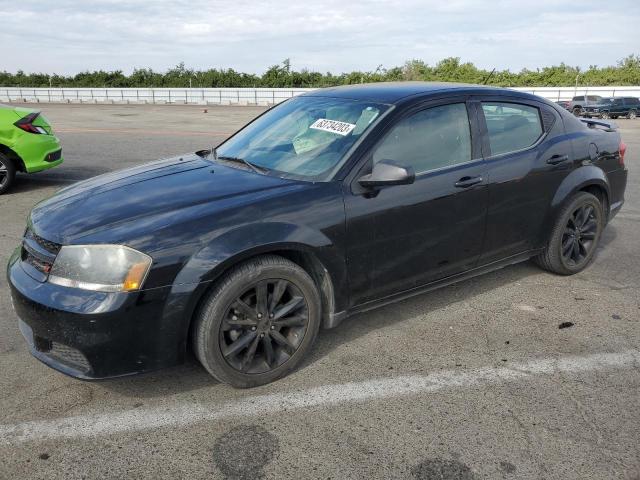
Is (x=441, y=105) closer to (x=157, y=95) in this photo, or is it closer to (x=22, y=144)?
(x=22, y=144)

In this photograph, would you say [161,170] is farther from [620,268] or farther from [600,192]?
[620,268]

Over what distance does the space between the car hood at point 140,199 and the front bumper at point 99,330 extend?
290 millimetres

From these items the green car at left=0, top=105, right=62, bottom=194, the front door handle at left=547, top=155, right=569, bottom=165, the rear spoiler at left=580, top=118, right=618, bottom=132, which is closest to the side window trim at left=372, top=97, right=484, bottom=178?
the front door handle at left=547, top=155, right=569, bottom=165

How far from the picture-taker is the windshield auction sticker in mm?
3656

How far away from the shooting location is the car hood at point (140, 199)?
2.92 meters

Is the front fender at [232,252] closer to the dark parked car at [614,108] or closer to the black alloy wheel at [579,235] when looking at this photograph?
the black alloy wheel at [579,235]

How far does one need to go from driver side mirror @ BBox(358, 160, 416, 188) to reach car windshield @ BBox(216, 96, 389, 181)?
234 millimetres

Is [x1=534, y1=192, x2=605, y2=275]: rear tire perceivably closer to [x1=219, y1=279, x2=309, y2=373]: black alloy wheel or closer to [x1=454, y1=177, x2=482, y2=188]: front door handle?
[x1=454, y1=177, x2=482, y2=188]: front door handle

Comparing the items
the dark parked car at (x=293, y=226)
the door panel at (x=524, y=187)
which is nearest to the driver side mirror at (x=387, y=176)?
the dark parked car at (x=293, y=226)

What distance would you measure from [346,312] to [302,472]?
46.5 inches

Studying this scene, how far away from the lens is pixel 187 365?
3.43m

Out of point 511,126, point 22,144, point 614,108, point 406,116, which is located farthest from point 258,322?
point 614,108

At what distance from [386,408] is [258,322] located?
0.82m

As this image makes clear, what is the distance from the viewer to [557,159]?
4434mm
